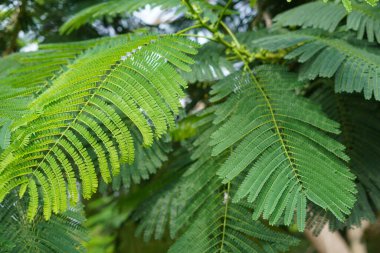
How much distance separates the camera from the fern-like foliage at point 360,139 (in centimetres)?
151


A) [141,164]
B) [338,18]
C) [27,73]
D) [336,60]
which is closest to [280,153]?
[336,60]

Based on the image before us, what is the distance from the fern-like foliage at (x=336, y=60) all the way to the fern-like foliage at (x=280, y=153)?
0.09m

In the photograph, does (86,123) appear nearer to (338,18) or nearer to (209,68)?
(209,68)

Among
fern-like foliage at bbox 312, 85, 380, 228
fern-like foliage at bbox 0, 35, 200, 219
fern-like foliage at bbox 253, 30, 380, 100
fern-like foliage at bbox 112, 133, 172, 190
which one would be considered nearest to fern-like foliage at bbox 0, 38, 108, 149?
fern-like foliage at bbox 0, 35, 200, 219

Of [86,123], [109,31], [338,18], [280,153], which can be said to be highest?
[109,31]

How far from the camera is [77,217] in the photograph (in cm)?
123

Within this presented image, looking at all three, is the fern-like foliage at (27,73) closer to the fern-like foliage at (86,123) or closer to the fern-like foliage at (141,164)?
the fern-like foliage at (86,123)

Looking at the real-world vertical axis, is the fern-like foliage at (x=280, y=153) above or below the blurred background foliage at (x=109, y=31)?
below

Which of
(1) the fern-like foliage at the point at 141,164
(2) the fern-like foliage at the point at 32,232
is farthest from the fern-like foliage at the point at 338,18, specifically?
(2) the fern-like foliage at the point at 32,232

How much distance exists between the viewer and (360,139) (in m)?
1.59

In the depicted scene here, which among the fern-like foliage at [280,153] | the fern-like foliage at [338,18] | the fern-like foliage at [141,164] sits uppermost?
the fern-like foliage at [338,18]

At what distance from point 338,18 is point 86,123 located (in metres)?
0.95

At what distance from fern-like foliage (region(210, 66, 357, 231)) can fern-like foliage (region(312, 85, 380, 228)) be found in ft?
0.94

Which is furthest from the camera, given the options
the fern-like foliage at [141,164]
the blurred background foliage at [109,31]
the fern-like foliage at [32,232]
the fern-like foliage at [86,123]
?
the blurred background foliage at [109,31]
